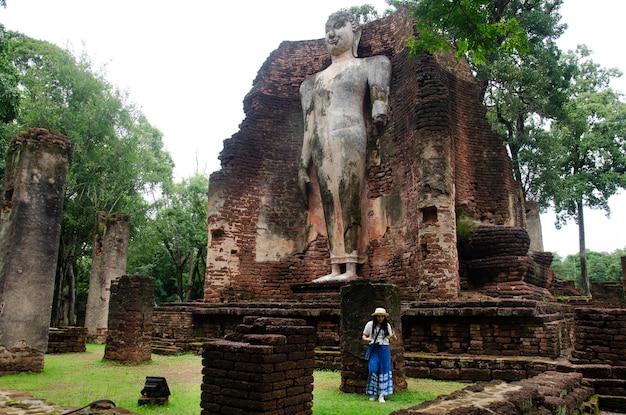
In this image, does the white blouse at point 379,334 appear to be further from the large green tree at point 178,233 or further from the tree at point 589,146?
the large green tree at point 178,233

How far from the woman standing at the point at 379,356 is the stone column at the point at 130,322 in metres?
5.12

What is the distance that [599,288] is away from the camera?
1850 centimetres

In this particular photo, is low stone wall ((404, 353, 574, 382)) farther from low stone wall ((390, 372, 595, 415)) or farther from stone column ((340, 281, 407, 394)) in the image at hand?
stone column ((340, 281, 407, 394))

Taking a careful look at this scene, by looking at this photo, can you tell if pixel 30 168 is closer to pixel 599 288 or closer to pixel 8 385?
pixel 8 385

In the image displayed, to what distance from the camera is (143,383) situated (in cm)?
716

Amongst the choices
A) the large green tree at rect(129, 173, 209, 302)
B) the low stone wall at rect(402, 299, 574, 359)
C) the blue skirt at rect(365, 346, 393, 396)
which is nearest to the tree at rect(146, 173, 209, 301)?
the large green tree at rect(129, 173, 209, 302)

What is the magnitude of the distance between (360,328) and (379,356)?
1.83 feet

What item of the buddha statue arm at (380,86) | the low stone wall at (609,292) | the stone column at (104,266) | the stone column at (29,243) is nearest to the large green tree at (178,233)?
the stone column at (104,266)

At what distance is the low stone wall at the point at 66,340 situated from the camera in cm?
1194

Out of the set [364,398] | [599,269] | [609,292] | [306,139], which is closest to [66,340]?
[306,139]

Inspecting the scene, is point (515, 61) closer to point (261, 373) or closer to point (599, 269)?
point (261, 373)

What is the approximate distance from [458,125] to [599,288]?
10188mm

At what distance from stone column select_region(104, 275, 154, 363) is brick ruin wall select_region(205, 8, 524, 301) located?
3.26 meters

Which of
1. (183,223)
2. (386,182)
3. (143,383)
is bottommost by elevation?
(143,383)
